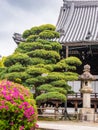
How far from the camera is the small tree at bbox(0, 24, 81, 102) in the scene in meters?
19.6

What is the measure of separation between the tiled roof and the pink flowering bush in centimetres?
1573

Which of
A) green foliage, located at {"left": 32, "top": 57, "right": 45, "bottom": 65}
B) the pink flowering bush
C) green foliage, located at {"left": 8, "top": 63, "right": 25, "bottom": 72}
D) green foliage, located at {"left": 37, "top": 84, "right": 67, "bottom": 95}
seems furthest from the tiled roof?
the pink flowering bush

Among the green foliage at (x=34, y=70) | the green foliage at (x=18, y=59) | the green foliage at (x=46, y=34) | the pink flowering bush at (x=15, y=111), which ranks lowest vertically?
the pink flowering bush at (x=15, y=111)

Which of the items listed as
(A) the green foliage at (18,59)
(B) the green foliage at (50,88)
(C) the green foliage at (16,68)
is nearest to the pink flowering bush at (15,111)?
(B) the green foliage at (50,88)

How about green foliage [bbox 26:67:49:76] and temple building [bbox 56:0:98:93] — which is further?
temple building [bbox 56:0:98:93]

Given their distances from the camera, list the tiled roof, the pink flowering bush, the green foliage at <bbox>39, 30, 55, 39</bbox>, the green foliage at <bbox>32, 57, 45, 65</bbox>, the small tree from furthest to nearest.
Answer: the tiled roof, the green foliage at <bbox>39, 30, 55, 39</bbox>, the green foliage at <bbox>32, 57, 45, 65</bbox>, the small tree, the pink flowering bush

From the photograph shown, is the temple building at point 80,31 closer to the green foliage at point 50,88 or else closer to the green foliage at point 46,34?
the green foliage at point 46,34

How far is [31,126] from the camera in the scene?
8539 mm

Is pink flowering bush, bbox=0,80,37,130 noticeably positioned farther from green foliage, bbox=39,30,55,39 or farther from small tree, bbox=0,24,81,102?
green foliage, bbox=39,30,55,39

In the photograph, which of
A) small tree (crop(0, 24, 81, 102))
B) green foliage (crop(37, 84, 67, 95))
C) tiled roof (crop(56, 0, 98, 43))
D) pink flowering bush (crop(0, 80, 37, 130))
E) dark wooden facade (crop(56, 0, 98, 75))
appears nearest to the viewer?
pink flowering bush (crop(0, 80, 37, 130))

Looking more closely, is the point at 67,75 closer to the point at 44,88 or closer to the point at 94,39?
the point at 44,88

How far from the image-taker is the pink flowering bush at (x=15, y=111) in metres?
8.09

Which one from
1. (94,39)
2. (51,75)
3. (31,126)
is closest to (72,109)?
(94,39)

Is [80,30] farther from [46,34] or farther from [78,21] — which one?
[46,34]
